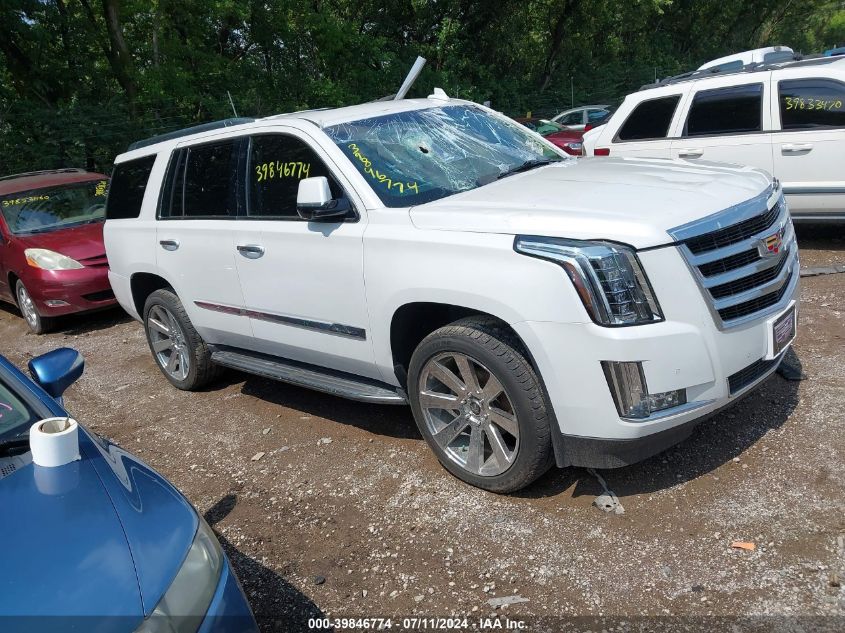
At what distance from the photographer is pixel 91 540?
6.61ft

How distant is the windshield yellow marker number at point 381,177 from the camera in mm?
3750

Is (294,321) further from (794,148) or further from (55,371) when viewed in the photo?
(794,148)

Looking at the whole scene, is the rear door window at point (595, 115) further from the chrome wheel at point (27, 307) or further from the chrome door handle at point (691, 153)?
the chrome wheel at point (27, 307)

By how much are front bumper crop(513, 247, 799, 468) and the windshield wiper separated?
1.32 m

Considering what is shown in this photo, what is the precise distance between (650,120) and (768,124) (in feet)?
3.99

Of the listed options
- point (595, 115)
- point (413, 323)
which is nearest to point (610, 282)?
point (413, 323)

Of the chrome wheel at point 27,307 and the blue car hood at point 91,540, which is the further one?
the chrome wheel at point 27,307

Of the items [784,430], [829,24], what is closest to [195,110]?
[784,430]

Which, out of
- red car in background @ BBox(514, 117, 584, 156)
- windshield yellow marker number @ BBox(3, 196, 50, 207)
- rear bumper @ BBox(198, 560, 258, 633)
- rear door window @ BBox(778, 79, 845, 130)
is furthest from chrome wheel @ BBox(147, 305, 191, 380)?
red car in background @ BBox(514, 117, 584, 156)

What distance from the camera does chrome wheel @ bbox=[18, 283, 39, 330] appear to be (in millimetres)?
7891

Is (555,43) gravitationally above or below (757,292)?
above

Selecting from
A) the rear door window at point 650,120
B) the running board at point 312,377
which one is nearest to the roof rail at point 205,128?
the running board at point 312,377

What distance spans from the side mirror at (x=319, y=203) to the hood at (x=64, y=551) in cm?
181

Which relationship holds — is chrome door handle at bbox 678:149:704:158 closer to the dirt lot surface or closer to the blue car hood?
the dirt lot surface
